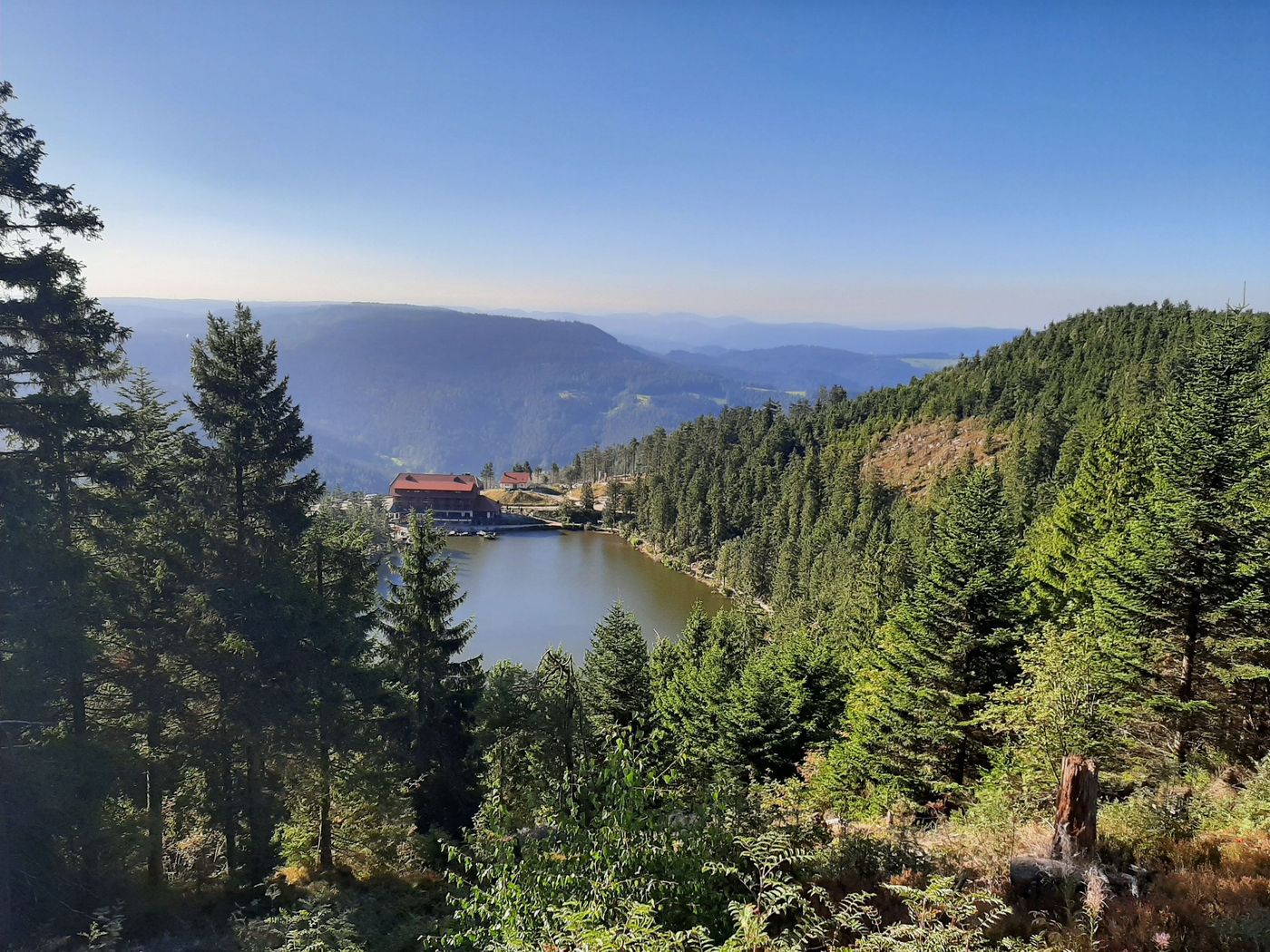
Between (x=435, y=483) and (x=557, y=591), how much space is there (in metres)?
50.0

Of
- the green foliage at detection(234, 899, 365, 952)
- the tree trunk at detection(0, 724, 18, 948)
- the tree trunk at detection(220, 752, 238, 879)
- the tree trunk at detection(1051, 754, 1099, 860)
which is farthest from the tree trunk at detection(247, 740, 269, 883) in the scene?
the tree trunk at detection(1051, 754, 1099, 860)

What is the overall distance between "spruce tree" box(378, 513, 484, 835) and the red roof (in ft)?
301

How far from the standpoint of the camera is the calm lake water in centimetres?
5181

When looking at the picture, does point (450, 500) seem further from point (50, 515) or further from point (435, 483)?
point (50, 515)

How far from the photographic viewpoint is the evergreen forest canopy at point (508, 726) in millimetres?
5602

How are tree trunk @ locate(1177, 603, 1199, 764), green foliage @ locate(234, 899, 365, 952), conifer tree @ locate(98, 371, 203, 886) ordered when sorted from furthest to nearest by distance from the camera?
1. conifer tree @ locate(98, 371, 203, 886)
2. tree trunk @ locate(1177, 603, 1199, 764)
3. green foliage @ locate(234, 899, 365, 952)

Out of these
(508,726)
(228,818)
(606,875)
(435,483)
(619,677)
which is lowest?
(435,483)

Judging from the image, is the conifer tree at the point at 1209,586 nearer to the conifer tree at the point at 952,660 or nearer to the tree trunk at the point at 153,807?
the conifer tree at the point at 952,660

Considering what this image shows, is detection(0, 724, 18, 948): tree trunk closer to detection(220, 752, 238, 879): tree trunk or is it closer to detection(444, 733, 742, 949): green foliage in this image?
detection(220, 752, 238, 879): tree trunk

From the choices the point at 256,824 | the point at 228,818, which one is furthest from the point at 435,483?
the point at 228,818

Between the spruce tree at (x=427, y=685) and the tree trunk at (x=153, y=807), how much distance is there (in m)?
4.98

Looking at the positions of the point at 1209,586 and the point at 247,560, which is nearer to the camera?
the point at 1209,586

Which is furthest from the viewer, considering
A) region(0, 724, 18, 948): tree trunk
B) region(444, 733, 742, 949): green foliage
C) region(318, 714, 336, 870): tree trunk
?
region(318, 714, 336, 870): tree trunk

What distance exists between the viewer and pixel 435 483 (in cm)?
10869
